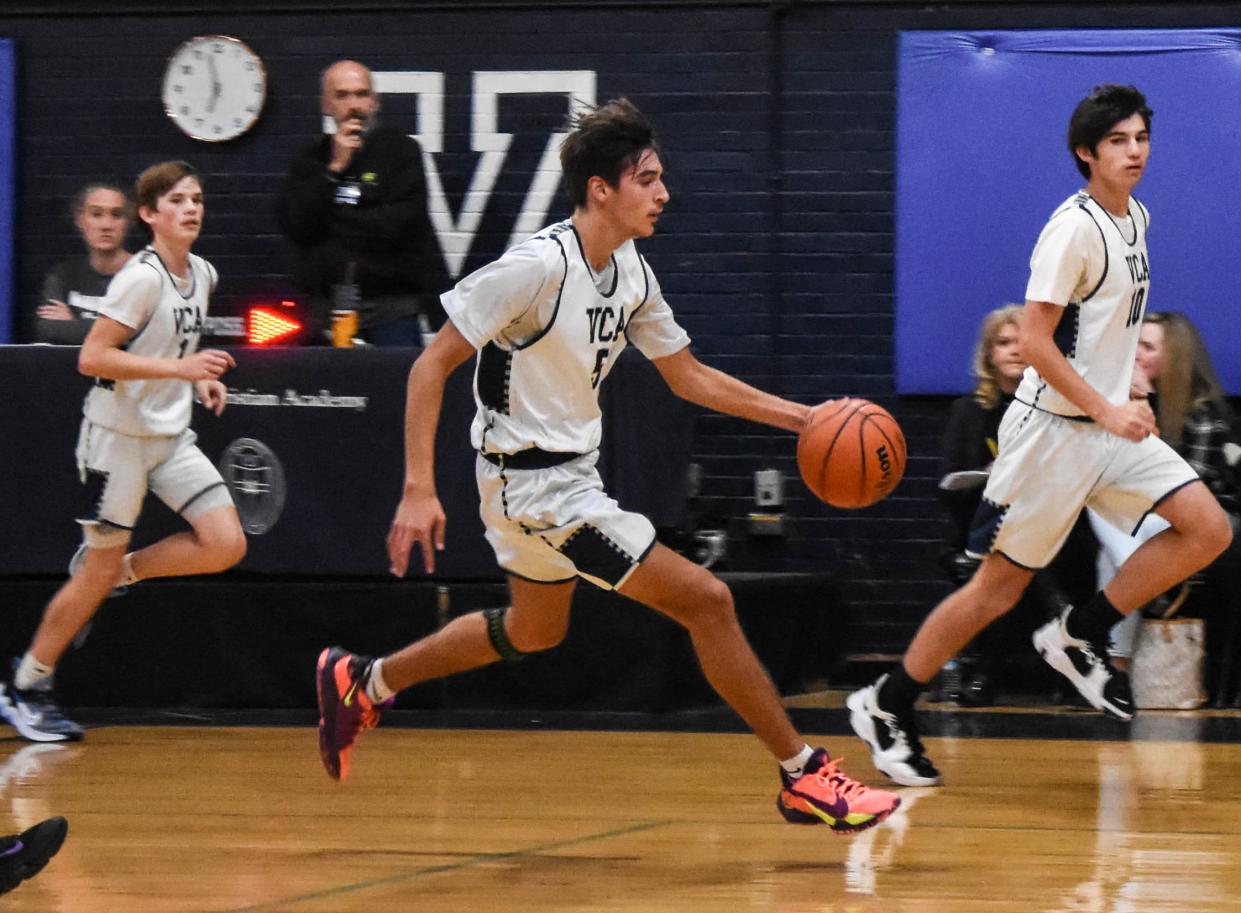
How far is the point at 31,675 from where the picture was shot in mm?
6445

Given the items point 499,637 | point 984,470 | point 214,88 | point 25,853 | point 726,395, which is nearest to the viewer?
point 25,853

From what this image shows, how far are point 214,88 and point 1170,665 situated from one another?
495cm

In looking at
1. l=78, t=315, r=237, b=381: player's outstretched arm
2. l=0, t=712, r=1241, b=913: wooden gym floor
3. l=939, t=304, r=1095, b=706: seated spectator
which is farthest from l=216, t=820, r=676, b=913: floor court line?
l=939, t=304, r=1095, b=706: seated spectator

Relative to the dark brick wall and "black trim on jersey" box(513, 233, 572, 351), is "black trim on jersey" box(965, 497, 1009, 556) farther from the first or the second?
the dark brick wall

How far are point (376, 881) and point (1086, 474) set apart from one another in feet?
7.80

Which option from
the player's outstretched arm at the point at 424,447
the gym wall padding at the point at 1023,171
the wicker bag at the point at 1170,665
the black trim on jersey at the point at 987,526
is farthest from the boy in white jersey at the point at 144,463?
the wicker bag at the point at 1170,665

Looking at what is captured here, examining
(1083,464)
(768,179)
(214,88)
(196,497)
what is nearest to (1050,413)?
(1083,464)

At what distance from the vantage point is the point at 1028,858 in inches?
163

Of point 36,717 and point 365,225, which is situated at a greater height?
point 365,225

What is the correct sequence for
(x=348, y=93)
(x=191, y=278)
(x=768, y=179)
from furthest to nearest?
(x=768, y=179), (x=348, y=93), (x=191, y=278)

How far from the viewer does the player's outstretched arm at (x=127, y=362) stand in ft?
19.8

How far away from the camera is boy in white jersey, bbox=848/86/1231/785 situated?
5.23m

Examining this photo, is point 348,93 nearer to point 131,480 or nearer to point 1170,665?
point 131,480

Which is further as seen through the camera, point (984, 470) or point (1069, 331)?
point (984, 470)
